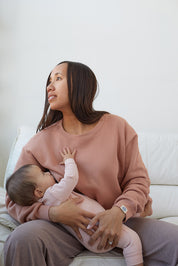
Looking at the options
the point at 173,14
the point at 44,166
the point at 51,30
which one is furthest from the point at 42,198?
the point at 173,14

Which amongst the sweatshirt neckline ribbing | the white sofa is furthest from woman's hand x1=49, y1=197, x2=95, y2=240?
the white sofa

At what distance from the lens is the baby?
41.6 inches

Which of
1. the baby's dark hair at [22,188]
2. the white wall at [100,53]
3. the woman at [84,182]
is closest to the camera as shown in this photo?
the woman at [84,182]

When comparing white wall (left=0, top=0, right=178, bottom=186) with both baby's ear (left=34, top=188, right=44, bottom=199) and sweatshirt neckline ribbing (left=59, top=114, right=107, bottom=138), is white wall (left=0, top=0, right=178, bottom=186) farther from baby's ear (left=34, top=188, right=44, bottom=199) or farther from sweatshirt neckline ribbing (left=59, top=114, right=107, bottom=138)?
baby's ear (left=34, top=188, right=44, bottom=199)


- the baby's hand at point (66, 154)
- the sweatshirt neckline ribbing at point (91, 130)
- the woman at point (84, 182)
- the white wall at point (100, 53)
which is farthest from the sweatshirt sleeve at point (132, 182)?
the white wall at point (100, 53)

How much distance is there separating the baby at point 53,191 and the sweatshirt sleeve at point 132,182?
0.09 m

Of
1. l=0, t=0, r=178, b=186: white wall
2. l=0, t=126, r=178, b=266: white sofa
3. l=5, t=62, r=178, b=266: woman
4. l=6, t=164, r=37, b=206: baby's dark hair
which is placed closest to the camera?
l=5, t=62, r=178, b=266: woman

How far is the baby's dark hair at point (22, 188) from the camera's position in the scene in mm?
1108

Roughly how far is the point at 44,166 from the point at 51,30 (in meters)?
1.41

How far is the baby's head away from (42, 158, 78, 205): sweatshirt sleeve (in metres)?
0.04

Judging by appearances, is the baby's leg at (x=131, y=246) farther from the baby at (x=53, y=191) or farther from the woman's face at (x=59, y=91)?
the woman's face at (x=59, y=91)

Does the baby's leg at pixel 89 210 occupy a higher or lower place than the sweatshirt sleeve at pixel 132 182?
lower

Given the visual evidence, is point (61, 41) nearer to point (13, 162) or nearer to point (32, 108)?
point (32, 108)

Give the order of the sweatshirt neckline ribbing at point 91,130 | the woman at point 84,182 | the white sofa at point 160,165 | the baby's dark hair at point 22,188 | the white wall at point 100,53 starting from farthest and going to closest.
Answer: the white wall at point 100,53, the white sofa at point 160,165, the sweatshirt neckline ribbing at point 91,130, the baby's dark hair at point 22,188, the woman at point 84,182
